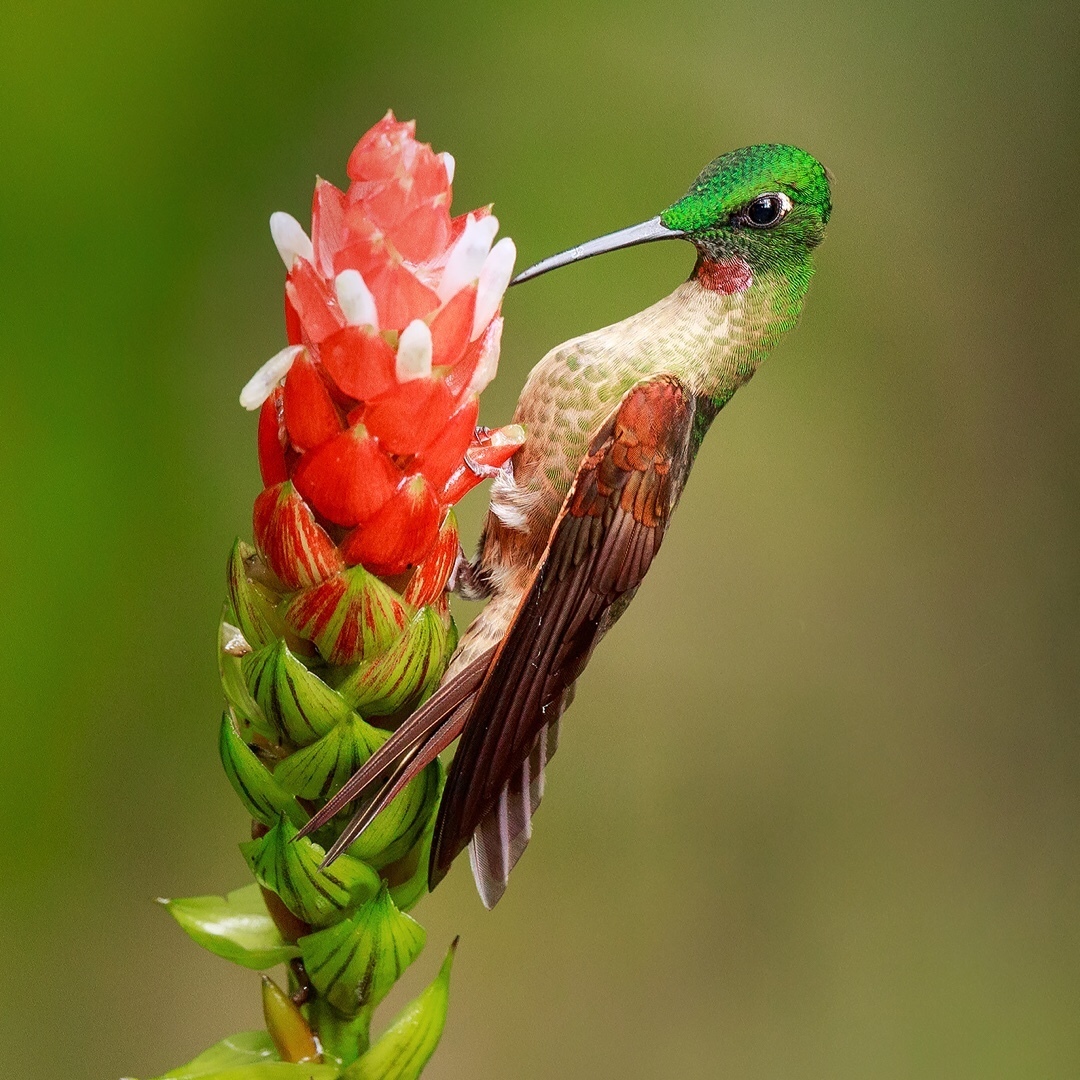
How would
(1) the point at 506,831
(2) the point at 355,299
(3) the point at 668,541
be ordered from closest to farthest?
1. (2) the point at 355,299
2. (1) the point at 506,831
3. (3) the point at 668,541

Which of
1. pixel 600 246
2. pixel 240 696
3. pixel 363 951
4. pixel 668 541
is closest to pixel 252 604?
pixel 240 696

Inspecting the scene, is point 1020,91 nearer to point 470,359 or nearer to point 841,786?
point 841,786

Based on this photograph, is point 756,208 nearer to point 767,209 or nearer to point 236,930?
point 767,209

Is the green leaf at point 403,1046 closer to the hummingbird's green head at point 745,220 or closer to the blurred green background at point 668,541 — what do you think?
the hummingbird's green head at point 745,220

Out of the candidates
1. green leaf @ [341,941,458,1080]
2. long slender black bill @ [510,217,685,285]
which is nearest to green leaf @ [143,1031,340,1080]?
green leaf @ [341,941,458,1080]

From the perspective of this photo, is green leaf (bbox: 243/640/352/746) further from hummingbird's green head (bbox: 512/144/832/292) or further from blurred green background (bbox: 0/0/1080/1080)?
blurred green background (bbox: 0/0/1080/1080)

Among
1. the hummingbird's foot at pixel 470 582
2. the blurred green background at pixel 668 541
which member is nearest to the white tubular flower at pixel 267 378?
the hummingbird's foot at pixel 470 582
